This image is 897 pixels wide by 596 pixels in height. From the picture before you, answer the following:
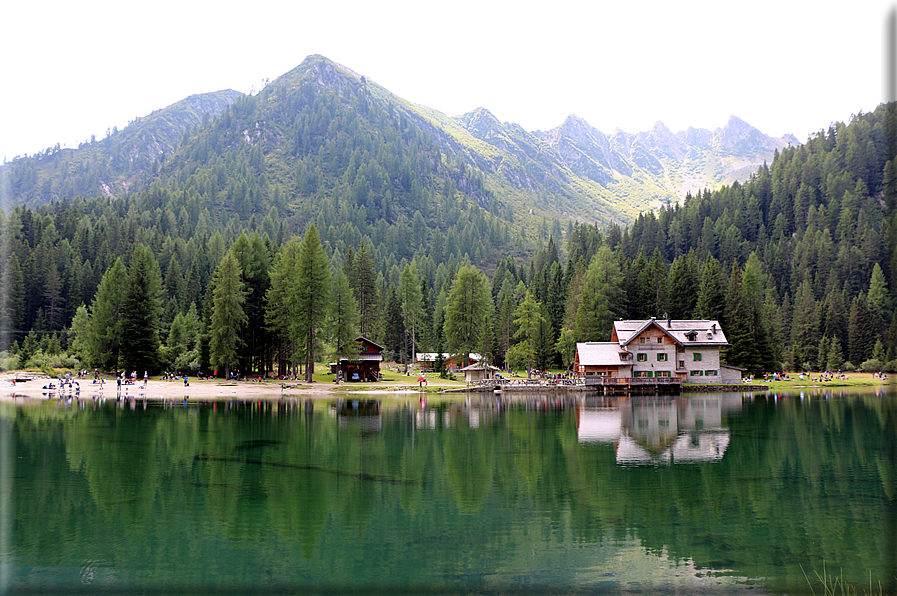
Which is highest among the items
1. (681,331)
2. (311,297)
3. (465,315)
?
(311,297)

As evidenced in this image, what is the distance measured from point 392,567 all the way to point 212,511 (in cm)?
801

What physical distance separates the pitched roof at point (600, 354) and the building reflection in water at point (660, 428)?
12246 mm

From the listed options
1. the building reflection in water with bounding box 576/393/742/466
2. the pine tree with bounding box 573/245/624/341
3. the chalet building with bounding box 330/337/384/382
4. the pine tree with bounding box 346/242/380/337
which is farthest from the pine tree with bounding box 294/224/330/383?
the pine tree with bounding box 573/245/624/341

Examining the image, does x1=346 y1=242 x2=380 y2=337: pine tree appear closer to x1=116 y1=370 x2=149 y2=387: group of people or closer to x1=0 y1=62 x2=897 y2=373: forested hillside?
x1=0 y1=62 x2=897 y2=373: forested hillside

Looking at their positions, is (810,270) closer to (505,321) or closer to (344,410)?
(505,321)

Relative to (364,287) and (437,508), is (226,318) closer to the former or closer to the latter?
(364,287)

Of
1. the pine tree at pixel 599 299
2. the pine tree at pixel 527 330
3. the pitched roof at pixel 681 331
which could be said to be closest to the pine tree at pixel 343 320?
the pine tree at pixel 527 330

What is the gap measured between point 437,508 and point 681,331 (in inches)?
2650

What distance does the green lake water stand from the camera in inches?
603

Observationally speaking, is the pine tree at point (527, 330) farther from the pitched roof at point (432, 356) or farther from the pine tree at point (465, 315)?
the pitched roof at point (432, 356)

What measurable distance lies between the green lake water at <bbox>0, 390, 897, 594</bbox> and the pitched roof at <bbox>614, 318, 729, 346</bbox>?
3806 cm

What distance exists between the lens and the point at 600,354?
261 ft

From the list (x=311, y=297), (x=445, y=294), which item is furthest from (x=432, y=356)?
(x=311, y=297)

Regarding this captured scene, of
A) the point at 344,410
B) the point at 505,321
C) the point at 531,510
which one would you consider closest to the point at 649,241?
the point at 505,321
